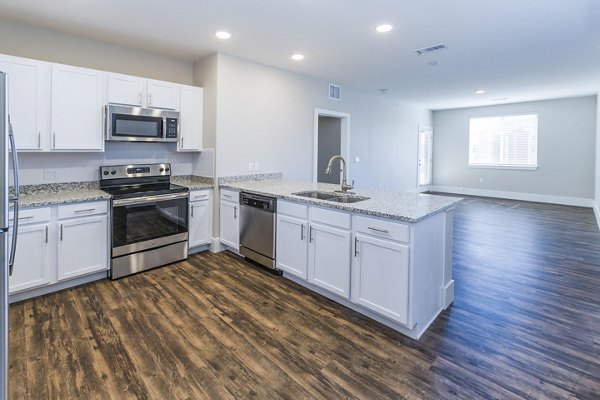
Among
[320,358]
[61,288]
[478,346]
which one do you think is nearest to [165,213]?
[61,288]

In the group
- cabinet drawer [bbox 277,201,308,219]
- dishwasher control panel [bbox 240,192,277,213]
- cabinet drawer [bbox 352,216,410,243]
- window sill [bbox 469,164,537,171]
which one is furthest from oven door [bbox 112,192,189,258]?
window sill [bbox 469,164,537,171]

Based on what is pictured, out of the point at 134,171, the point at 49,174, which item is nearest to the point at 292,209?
the point at 134,171

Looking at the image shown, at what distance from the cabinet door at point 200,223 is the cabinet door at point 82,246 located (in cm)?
99

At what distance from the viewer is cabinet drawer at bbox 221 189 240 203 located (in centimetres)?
404

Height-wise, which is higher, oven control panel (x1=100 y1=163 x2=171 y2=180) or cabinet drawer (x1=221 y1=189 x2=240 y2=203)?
oven control panel (x1=100 y1=163 x2=171 y2=180)

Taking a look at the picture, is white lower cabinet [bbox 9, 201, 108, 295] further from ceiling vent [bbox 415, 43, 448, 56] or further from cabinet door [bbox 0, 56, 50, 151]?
ceiling vent [bbox 415, 43, 448, 56]

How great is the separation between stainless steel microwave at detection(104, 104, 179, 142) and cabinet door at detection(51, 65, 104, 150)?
11 cm

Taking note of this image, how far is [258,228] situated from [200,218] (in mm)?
933

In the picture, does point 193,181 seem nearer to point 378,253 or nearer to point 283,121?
point 283,121

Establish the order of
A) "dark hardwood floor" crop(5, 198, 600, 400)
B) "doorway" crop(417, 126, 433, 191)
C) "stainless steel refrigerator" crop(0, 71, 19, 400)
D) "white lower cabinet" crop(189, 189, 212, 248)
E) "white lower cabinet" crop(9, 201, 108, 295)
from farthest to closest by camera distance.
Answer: "doorway" crop(417, 126, 433, 191) → "white lower cabinet" crop(189, 189, 212, 248) → "white lower cabinet" crop(9, 201, 108, 295) → "dark hardwood floor" crop(5, 198, 600, 400) → "stainless steel refrigerator" crop(0, 71, 19, 400)

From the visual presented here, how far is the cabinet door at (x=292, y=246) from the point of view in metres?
3.20

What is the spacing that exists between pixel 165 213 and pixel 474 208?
6940 mm

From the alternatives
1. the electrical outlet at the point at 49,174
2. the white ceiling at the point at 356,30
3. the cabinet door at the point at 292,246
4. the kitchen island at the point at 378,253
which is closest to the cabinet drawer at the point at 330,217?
the kitchen island at the point at 378,253

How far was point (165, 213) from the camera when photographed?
3764 millimetres
